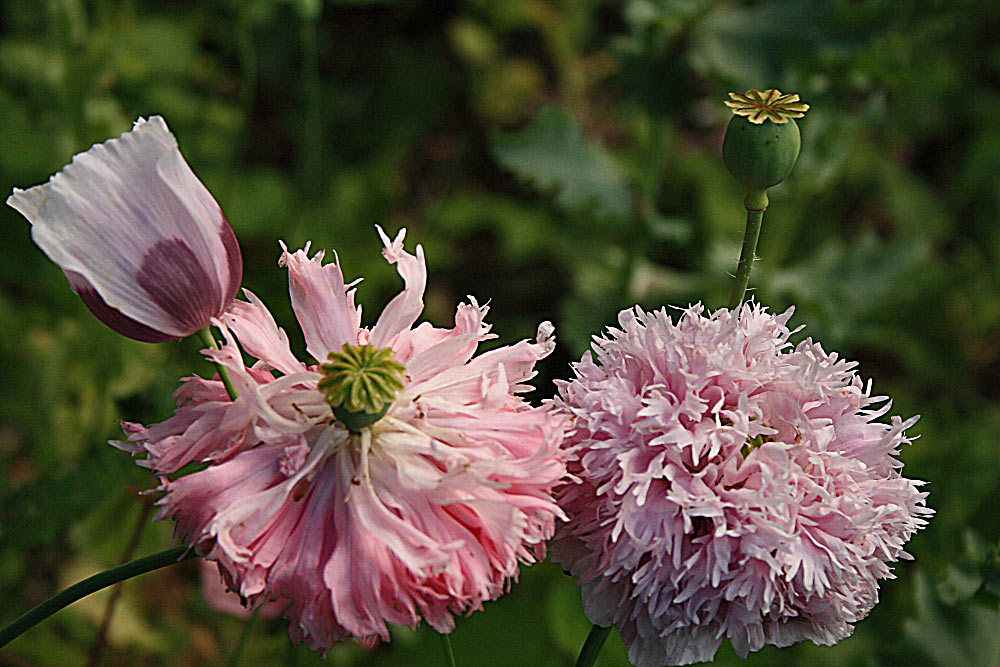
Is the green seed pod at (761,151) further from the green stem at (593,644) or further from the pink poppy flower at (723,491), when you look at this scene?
the green stem at (593,644)

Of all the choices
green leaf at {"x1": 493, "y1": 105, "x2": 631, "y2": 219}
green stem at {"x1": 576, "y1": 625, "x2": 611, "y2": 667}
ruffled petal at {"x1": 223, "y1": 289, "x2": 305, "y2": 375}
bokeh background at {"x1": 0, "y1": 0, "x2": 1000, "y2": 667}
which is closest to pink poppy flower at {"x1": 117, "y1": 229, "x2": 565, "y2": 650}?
ruffled petal at {"x1": 223, "y1": 289, "x2": 305, "y2": 375}

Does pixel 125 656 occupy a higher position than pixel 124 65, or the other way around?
pixel 124 65

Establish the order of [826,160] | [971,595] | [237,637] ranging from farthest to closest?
1. [826,160]
2. [237,637]
3. [971,595]

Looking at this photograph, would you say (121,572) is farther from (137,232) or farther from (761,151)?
(761,151)

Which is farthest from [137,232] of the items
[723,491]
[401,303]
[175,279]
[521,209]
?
[521,209]

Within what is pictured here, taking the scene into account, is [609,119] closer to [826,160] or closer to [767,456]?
[826,160]

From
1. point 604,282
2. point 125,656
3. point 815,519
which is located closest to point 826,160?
point 604,282

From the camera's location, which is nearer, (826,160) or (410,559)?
(410,559)
